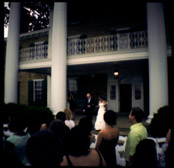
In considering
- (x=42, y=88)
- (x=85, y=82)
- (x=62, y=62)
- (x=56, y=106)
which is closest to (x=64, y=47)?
(x=62, y=62)

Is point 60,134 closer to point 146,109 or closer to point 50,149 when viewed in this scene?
point 50,149

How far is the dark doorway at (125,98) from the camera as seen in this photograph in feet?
41.4

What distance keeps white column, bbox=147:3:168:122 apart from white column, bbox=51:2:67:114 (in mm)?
4485

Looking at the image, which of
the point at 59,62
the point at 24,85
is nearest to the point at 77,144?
the point at 59,62

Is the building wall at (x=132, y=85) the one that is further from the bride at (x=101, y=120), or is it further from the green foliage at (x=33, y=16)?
the green foliage at (x=33, y=16)

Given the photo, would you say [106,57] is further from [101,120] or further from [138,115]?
[138,115]

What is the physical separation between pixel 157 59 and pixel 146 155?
20.4 ft

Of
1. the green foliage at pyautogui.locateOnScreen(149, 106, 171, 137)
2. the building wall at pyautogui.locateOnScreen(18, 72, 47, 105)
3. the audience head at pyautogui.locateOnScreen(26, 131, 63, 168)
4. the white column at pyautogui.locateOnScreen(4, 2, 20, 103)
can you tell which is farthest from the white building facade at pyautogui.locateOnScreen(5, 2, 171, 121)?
the audience head at pyautogui.locateOnScreen(26, 131, 63, 168)

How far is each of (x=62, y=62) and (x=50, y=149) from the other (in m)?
7.73

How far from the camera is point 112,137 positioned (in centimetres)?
259

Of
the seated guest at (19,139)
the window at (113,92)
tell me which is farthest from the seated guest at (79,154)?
the window at (113,92)

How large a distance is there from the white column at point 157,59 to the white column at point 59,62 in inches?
177

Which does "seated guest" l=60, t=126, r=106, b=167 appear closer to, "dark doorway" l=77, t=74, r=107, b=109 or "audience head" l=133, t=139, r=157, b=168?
"audience head" l=133, t=139, r=157, b=168

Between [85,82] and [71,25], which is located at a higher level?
[71,25]
